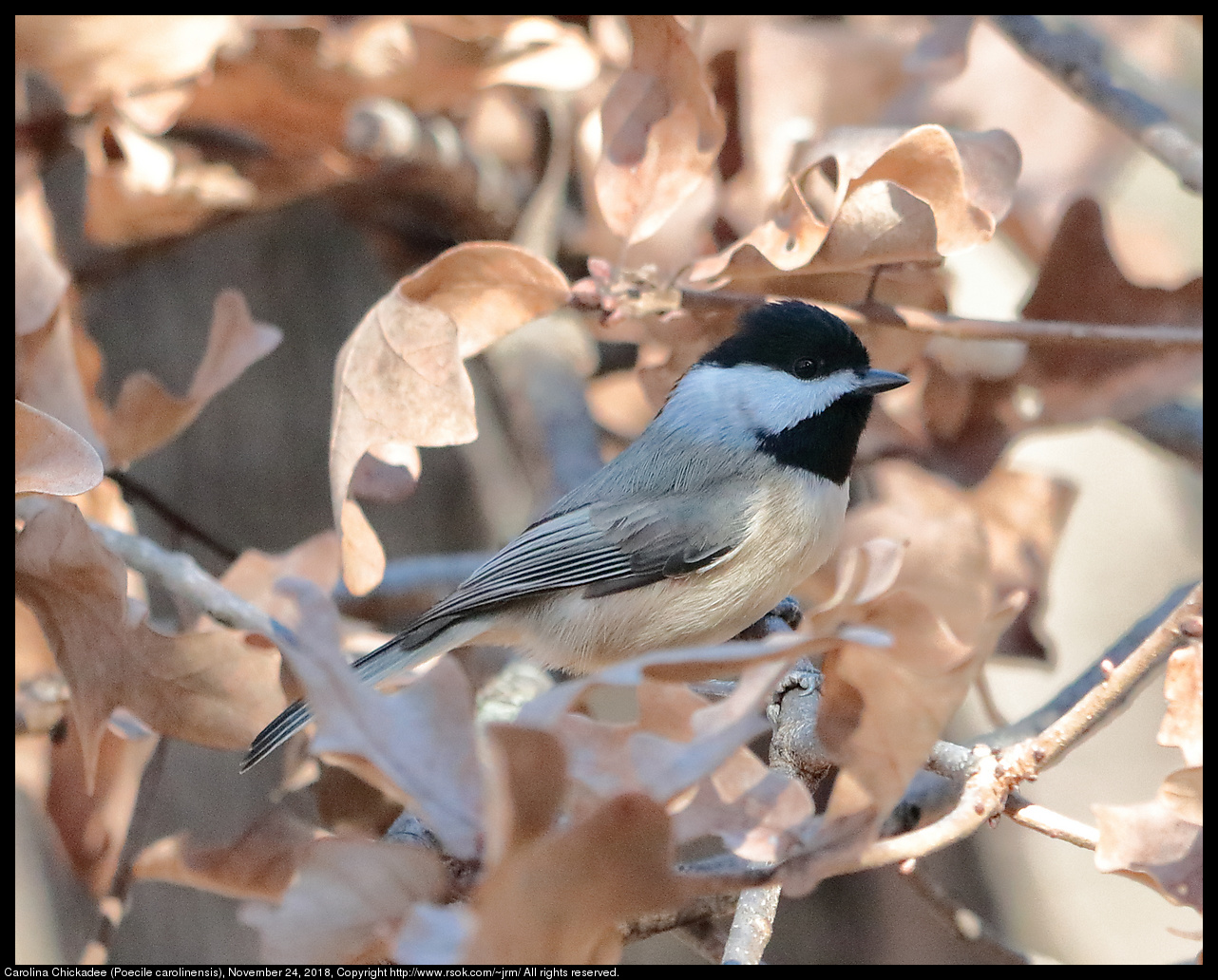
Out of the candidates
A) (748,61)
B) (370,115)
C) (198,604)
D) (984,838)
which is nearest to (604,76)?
(748,61)

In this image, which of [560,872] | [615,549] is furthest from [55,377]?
[560,872]

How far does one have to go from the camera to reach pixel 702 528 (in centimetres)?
116

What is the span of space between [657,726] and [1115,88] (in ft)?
3.52

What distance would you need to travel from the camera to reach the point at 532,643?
1210 mm

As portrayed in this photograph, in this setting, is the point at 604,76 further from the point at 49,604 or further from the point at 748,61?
the point at 49,604

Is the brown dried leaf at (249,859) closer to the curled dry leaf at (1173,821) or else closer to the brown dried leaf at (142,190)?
the curled dry leaf at (1173,821)

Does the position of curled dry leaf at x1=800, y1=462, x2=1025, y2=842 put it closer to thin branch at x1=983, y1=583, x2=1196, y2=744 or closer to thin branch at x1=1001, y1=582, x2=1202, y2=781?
thin branch at x1=1001, y1=582, x2=1202, y2=781

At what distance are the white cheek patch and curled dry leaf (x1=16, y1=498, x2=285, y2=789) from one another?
61 centimetres

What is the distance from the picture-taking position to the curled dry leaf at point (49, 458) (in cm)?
77

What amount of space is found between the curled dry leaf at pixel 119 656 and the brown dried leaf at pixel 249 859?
0.27 feet

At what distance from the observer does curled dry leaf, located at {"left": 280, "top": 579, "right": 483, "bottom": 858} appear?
542mm

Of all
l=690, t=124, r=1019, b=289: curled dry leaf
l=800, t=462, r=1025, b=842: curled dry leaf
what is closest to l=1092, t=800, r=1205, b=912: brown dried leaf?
l=800, t=462, r=1025, b=842: curled dry leaf

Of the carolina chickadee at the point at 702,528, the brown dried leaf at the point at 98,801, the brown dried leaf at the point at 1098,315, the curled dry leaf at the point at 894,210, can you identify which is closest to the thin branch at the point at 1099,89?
the brown dried leaf at the point at 1098,315

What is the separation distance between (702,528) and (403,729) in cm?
63
